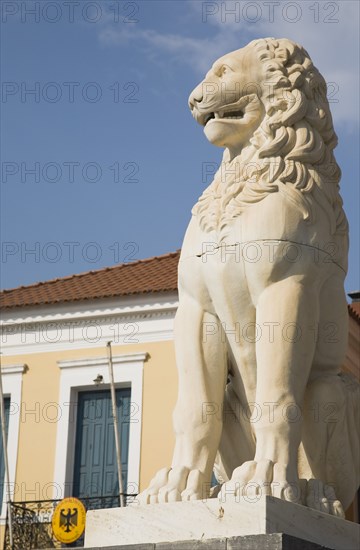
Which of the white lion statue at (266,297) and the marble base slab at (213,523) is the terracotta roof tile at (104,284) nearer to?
the white lion statue at (266,297)

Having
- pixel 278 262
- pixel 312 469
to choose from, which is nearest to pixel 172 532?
pixel 312 469

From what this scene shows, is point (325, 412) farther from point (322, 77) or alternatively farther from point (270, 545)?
point (322, 77)

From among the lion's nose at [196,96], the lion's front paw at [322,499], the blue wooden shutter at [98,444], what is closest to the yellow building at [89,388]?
the blue wooden shutter at [98,444]

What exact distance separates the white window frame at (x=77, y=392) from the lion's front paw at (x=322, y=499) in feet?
57.6

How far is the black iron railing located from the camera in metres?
22.9

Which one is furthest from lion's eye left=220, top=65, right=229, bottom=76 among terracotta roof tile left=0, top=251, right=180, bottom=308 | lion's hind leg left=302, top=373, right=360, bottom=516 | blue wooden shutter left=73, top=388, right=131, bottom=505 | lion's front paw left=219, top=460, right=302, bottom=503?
blue wooden shutter left=73, top=388, right=131, bottom=505

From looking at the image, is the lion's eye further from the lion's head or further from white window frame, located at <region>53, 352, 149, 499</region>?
white window frame, located at <region>53, 352, 149, 499</region>

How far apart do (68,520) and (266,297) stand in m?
17.4

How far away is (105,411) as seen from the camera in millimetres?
23625

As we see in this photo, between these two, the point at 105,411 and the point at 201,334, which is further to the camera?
the point at 105,411

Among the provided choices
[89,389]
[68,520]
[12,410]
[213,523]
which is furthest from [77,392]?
[213,523]

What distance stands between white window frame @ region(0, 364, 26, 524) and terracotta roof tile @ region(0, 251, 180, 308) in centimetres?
146

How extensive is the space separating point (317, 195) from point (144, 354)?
17985 millimetres

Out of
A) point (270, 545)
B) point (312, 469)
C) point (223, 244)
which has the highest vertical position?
point (223, 244)
